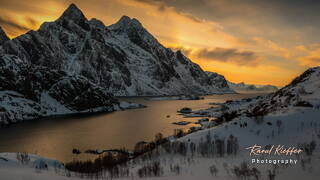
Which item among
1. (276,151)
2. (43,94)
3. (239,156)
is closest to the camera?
(276,151)

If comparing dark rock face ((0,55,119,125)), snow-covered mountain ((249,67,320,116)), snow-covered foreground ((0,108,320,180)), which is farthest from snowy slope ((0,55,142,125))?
snow-covered mountain ((249,67,320,116))

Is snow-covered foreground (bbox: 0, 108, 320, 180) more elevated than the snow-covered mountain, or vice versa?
the snow-covered mountain

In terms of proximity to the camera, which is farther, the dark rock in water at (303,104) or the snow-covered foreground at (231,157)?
the dark rock in water at (303,104)

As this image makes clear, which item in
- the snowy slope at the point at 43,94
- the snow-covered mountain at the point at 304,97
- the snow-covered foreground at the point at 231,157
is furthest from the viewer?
the snowy slope at the point at 43,94

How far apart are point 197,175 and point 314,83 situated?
29.8m

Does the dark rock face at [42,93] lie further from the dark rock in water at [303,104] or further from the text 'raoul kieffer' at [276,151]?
the text 'raoul kieffer' at [276,151]

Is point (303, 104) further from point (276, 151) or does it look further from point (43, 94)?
point (43, 94)

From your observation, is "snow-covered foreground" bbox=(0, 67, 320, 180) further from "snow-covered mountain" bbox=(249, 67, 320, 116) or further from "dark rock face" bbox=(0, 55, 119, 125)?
"dark rock face" bbox=(0, 55, 119, 125)

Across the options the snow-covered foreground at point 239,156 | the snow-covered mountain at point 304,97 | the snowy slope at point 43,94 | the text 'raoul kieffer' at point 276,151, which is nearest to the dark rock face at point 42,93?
the snowy slope at point 43,94

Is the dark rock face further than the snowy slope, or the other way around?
the dark rock face

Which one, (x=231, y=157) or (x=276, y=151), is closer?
(x=276, y=151)

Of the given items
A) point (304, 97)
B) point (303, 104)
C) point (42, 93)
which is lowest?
point (303, 104)

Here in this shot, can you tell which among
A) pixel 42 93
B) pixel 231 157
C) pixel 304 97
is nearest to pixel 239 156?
pixel 231 157

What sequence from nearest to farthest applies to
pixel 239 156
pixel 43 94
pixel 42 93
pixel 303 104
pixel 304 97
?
pixel 239 156 < pixel 303 104 < pixel 304 97 < pixel 43 94 < pixel 42 93
